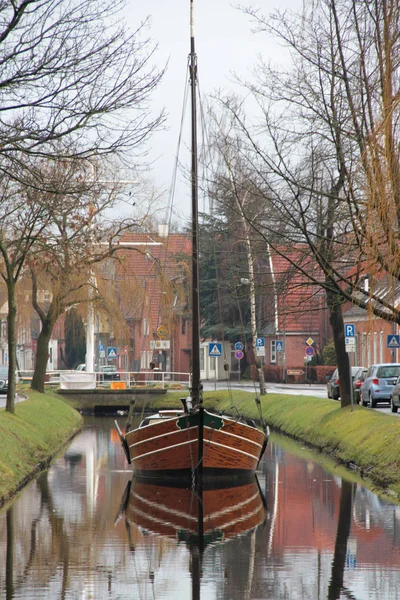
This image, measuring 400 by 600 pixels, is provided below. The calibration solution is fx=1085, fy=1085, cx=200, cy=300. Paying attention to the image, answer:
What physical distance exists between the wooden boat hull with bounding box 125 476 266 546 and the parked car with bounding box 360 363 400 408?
1821 cm

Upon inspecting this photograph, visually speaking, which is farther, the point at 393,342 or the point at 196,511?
the point at 393,342

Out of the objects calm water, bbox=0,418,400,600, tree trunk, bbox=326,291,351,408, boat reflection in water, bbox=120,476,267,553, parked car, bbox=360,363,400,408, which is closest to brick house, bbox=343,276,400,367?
parked car, bbox=360,363,400,408

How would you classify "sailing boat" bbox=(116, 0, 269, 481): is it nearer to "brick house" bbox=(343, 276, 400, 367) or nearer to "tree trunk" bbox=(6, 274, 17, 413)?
"tree trunk" bbox=(6, 274, 17, 413)

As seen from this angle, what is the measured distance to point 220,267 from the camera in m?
21.4

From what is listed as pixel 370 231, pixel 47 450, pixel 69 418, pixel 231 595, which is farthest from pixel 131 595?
pixel 69 418

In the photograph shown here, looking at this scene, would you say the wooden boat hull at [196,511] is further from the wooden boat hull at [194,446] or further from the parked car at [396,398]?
the parked car at [396,398]

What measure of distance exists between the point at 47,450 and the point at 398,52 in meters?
14.7

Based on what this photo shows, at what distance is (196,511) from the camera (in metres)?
17.2

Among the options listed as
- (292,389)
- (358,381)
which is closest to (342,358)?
(358,381)

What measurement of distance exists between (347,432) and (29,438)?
24.7 feet

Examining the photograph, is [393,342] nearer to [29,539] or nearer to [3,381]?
[3,381]

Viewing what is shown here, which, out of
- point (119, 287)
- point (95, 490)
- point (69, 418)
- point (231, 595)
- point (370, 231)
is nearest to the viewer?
point (231, 595)

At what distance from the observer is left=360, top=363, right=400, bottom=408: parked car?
39406 mm

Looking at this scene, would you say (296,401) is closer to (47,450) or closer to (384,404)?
(384,404)
